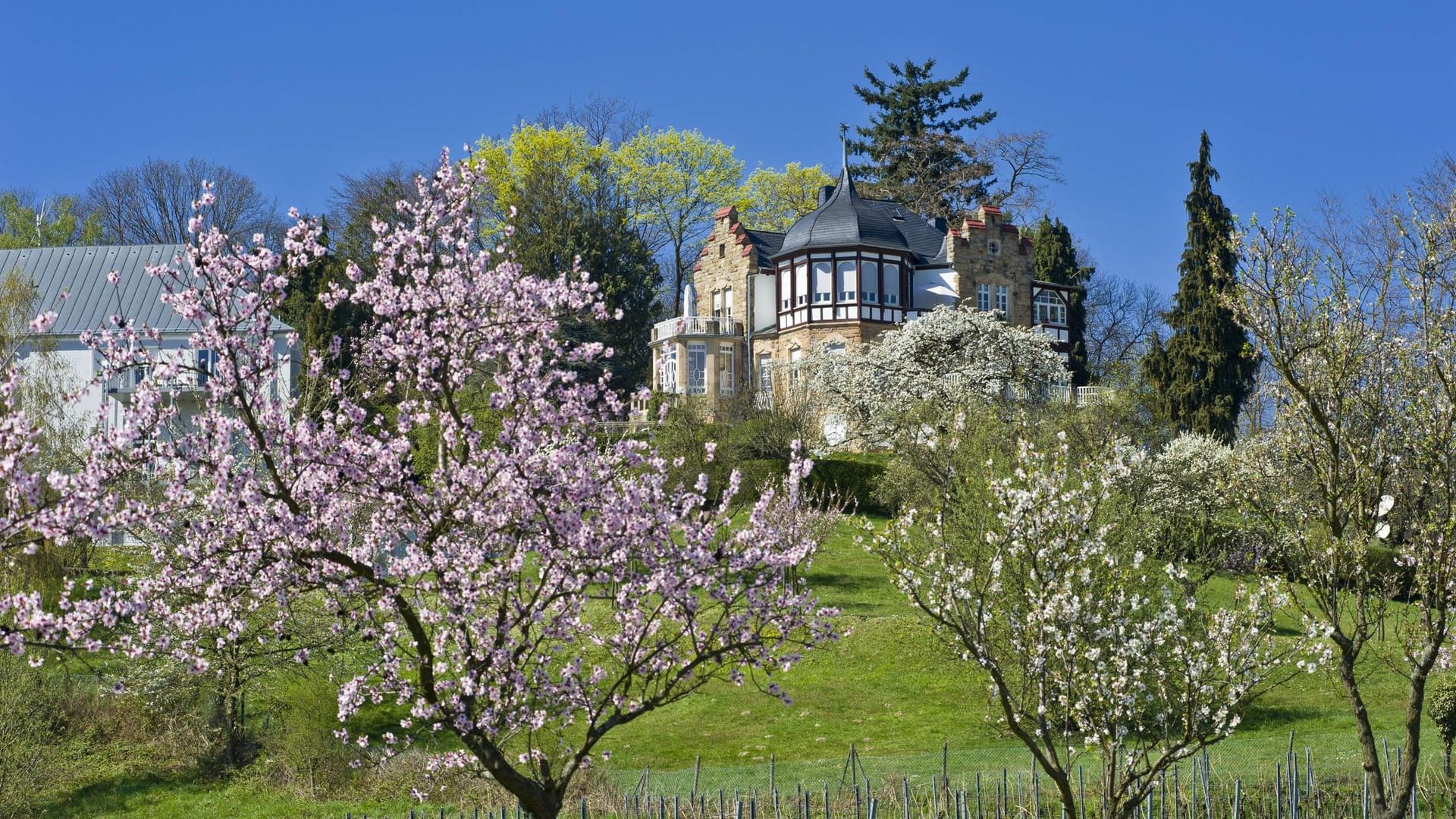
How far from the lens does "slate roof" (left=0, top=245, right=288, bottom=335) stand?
42125 mm

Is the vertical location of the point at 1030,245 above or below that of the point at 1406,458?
above

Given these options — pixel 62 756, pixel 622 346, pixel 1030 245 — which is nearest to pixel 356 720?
pixel 62 756

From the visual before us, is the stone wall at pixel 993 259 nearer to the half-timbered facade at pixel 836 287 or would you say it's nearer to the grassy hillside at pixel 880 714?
the half-timbered facade at pixel 836 287

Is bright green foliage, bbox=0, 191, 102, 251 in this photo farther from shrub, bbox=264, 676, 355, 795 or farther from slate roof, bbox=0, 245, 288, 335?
shrub, bbox=264, 676, 355, 795

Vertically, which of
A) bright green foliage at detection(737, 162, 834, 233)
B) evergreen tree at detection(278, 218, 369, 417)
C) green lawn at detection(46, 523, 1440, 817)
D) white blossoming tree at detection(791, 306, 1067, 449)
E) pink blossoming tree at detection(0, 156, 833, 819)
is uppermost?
bright green foliage at detection(737, 162, 834, 233)

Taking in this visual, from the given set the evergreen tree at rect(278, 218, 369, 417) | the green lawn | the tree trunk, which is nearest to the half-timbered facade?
the evergreen tree at rect(278, 218, 369, 417)

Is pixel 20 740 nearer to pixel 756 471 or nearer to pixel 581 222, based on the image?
pixel 756 471

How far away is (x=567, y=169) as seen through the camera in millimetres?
56938

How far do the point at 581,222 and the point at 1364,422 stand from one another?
41202 mm

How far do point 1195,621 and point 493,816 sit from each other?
879 centimetres

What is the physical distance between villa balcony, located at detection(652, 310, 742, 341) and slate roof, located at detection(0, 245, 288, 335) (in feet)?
55.9

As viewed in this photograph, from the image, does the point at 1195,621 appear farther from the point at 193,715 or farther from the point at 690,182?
the point at 690,182

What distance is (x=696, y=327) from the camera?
5028 centimetres

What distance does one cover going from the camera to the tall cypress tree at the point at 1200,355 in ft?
141
